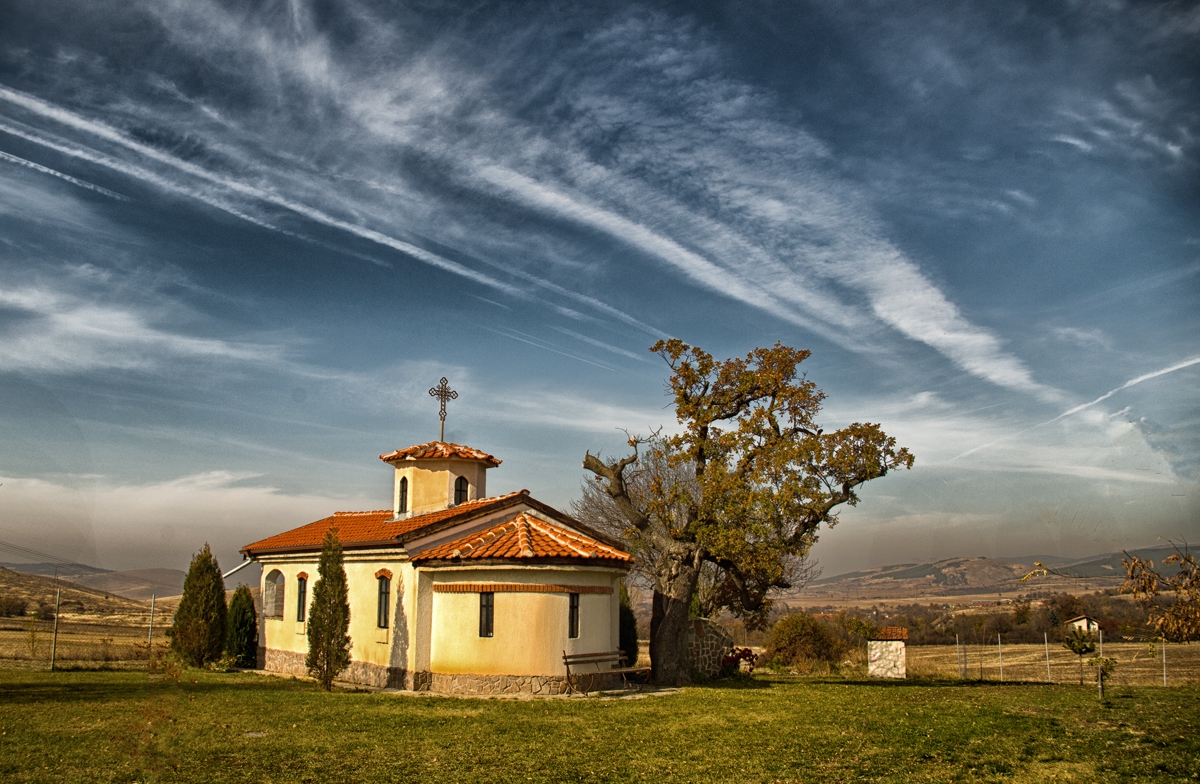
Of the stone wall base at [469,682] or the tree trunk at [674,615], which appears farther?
the tree trunk at [674,615]

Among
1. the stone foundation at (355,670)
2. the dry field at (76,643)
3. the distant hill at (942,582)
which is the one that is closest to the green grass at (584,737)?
the stone foundation at (355,670)

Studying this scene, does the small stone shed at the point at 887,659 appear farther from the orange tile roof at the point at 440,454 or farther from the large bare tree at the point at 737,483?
the orange tile roof at the point at 440,454

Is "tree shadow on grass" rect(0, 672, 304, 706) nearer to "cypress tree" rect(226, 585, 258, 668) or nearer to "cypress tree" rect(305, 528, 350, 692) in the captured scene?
"cypress tree" rect(305, 528, 350, 692)

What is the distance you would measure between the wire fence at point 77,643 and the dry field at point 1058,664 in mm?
26995

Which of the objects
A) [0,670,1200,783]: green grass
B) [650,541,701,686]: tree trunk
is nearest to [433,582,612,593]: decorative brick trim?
[0,670,1200,783]: green grass

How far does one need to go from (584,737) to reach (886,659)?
18545 mm

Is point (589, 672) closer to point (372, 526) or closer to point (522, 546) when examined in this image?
point (522, 546)

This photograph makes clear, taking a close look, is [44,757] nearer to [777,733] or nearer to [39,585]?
[777,733]

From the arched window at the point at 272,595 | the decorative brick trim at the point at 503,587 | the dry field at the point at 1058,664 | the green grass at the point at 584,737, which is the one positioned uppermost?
the decorative brick trim at the point at 503,587

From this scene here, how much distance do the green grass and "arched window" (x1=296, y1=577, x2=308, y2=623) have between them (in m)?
5.22

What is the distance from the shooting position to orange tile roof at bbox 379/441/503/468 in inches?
1003

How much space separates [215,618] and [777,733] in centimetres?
1974

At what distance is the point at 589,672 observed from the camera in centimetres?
2033

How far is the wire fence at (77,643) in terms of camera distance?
24.4 metres
